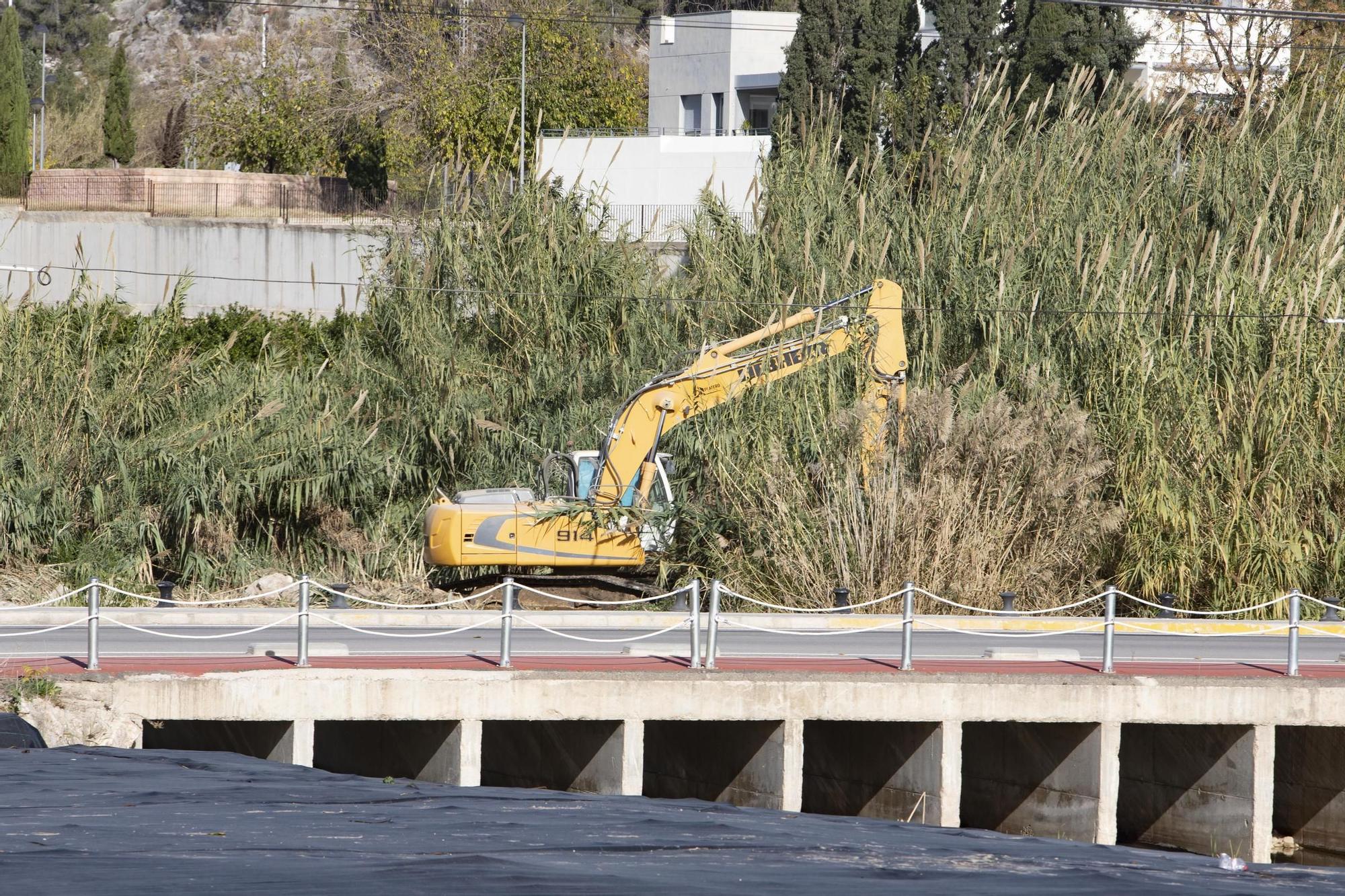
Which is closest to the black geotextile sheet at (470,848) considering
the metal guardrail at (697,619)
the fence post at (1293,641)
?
the metal guardrail at (697,619)

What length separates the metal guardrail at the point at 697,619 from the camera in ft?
45.8

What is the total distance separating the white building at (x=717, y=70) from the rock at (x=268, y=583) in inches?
1428

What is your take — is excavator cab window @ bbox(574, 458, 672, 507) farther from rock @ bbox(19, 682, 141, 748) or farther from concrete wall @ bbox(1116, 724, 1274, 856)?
rock @ bbox(19, 682, 141, 748)

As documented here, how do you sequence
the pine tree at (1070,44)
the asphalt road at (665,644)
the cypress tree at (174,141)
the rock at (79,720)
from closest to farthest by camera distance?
the rock at (79,720) → the asphalt road at (665,644) → the pine tree at (1070,44) → the cypress tree at (174,141)

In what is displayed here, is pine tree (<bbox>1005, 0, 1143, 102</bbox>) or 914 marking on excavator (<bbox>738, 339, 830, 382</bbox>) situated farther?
pine tree (<bbox>1005, 0, 1143, 102</bbox>)

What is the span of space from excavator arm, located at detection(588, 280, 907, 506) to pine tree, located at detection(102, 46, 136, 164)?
4969cm

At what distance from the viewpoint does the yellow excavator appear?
64.7 ft

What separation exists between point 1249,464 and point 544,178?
1336cm

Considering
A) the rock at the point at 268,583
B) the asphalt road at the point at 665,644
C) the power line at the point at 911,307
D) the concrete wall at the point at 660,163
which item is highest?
the concrete wall at the point at 660,163

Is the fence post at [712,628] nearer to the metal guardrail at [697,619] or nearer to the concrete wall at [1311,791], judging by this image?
the metal guardrail at [697,619]

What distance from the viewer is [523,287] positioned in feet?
88.8

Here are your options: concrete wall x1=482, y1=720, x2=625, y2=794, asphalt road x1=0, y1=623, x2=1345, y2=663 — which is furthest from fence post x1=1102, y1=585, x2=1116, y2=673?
concrete wall x1=482, y1=720, x2=625, y2=794

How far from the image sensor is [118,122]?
6525 cm

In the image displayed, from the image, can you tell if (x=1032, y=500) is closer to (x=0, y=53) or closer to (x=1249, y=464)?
(x=1249, y=464)
